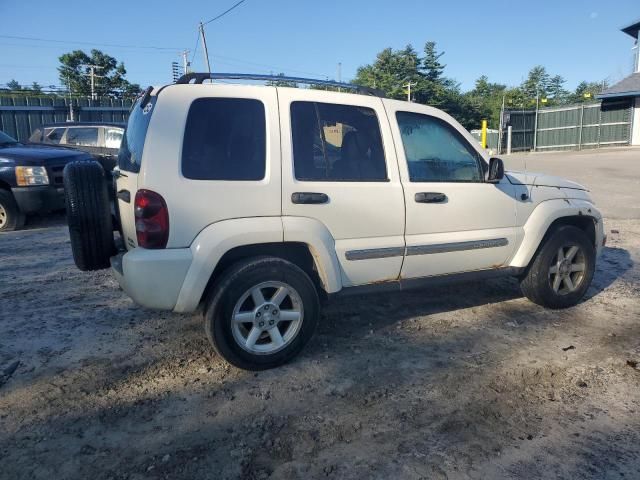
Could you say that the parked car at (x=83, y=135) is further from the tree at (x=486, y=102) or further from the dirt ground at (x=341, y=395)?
the tree at (x=486, y=102)

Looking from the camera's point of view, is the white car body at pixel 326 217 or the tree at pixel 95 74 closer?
the white car body at pixel 326 217

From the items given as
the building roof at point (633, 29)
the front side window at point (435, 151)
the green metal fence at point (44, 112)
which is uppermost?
the building roof at point (633, 29)

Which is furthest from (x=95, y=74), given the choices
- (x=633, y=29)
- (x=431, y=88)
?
(x=633, y=29)

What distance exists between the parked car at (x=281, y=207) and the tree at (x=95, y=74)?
6459 cm

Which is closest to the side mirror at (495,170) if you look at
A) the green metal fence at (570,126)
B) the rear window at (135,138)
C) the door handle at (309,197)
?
the door handle at (309,197)

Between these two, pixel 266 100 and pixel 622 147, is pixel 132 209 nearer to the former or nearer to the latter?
pixel 266 100

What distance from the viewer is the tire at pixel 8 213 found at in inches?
314

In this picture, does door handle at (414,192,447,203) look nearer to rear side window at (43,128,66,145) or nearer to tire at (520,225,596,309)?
tire at (520,225,596,309)

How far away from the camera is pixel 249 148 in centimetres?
334

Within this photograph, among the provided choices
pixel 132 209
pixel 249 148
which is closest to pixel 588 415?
pixel 249 148

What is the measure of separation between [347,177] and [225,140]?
0.91 metres

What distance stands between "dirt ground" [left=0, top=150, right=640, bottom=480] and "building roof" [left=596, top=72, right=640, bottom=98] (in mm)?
28277

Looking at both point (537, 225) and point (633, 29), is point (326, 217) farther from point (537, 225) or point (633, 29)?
point (633, 29)

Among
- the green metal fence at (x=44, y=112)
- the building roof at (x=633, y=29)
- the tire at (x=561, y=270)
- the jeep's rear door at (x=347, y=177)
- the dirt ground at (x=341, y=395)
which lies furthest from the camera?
the building roof at (x=633, y=29)
